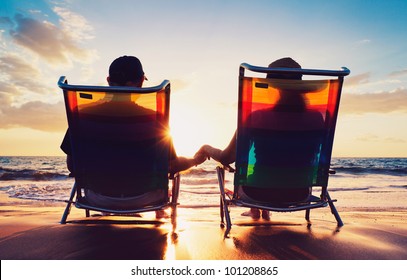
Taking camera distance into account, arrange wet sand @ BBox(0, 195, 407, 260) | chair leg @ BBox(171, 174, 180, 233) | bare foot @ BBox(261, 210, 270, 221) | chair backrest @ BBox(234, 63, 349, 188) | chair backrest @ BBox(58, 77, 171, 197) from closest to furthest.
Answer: wet sand @ BBox(0, 195, 407, 260) → chair backrest @ BBox(58, 77, 171, 197) → chair backrest @ BBox(234, 63, 349, 188) → chair leg @ BBox(171, 174, 180, 233) → bare foot @ BBox(261, 210, 270, 221)

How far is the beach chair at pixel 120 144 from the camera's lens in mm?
2740

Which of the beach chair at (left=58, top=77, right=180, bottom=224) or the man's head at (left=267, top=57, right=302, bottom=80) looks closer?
the beach chair at (left=58, top=77, right=180, bottom=224)

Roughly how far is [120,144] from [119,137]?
66mm

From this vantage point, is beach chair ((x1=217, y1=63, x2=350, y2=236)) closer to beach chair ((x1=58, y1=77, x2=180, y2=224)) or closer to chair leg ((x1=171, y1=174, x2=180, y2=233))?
chair leg ((x1=171, y1=174, x2=180, y2=233))

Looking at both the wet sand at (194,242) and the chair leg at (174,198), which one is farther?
the chair leg at (174,198)

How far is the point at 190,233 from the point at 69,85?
1.89 m

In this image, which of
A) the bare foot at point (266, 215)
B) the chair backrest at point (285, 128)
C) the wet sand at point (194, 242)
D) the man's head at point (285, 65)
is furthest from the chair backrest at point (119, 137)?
the bare foot at point (266, 215)

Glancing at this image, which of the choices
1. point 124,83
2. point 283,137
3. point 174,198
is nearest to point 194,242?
point 174,198

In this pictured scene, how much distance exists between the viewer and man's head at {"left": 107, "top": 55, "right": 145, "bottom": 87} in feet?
9.60

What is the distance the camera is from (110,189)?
2.93 metres

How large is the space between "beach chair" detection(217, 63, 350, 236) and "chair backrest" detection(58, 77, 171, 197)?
2.48 ft

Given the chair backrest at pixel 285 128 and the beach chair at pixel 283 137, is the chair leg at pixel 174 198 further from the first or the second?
the chair backrest at pixel 285 128

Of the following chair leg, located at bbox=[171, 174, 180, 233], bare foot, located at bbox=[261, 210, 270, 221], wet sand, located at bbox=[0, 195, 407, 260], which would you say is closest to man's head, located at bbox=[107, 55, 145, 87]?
chair leg, located at bbox=[171, 174, 180, 233]
